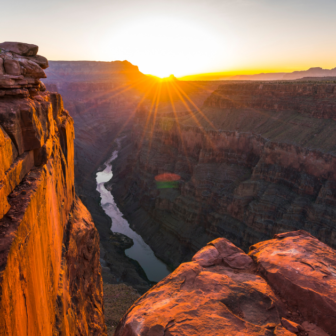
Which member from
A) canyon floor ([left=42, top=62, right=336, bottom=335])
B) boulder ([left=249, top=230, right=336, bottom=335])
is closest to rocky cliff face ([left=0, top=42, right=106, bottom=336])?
boulder ([left=249, top=230, right=336, bottom=335])

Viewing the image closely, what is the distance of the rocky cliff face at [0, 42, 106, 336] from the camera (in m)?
5.41

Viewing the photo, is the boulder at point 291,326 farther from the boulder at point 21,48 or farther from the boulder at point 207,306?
the boulder at point 21,48

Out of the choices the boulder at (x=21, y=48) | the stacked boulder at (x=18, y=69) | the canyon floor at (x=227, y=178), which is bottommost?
the canyon floor at (x=227, y=178)

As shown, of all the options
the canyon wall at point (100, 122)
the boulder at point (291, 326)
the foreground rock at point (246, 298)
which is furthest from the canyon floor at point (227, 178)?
the boulder at point (291, 326)

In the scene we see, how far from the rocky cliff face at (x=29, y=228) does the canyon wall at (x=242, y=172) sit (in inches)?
1137

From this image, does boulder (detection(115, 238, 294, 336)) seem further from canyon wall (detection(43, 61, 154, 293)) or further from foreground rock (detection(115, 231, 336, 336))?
canyon wall (detection(43, 61, 154, 293))

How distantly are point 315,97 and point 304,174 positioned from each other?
14821 mm

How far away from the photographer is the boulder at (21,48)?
962 centimetres

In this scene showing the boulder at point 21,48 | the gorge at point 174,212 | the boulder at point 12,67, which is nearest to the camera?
the gorge at point 174,212

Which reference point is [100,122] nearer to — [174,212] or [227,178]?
[174,212]

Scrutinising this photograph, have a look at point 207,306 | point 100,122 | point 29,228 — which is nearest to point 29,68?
point 29,228

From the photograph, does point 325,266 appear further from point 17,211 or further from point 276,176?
point 276,176

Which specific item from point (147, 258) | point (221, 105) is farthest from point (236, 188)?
point (221, 105)

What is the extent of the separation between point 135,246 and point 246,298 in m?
38.6
